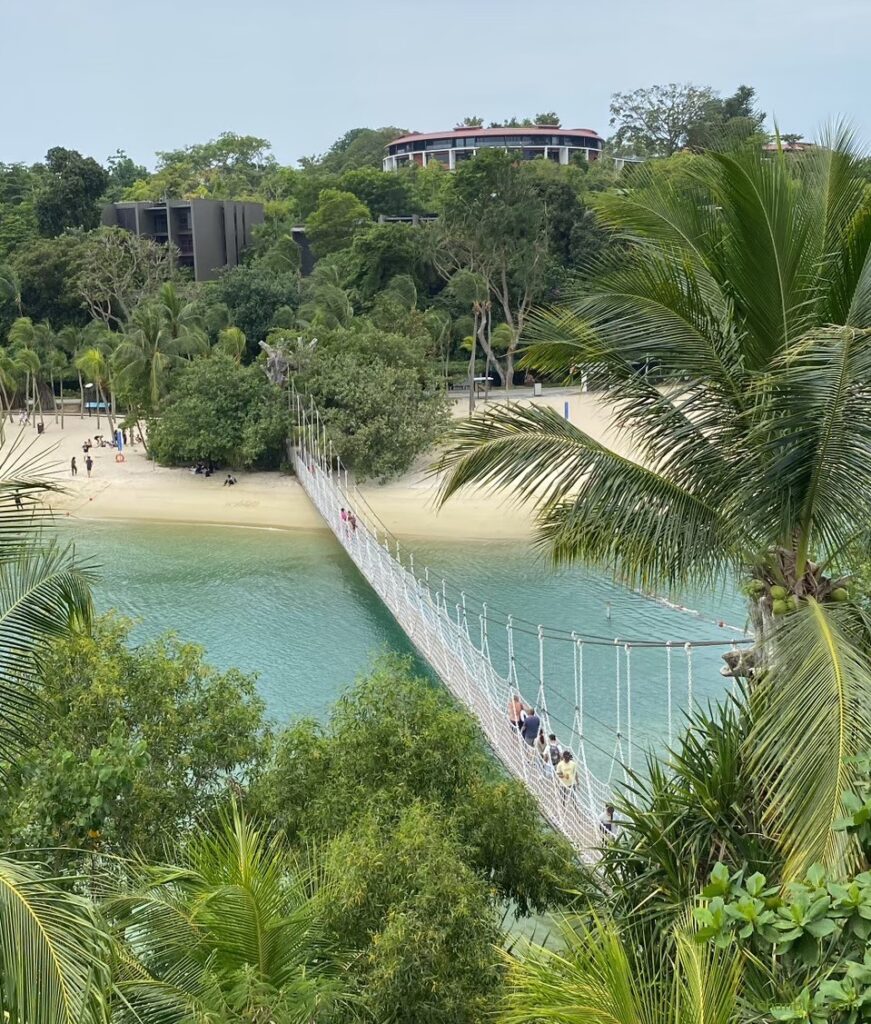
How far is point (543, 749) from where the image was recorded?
24.5ft

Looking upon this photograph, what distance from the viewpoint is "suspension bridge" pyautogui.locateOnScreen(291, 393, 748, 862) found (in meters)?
6.82

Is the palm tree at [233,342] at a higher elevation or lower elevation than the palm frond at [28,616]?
higher

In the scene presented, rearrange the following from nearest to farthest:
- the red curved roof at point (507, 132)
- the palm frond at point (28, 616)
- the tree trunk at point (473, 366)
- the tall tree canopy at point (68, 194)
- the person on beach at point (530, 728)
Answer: the palm frond at point (28, 616), the person on beach at point (530, 728), the tree trunk at point (473, 366), the tall tree canopy at point (68, 194), the red curved roof at point (507, 132)

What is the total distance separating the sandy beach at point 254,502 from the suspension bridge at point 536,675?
84 centimetres

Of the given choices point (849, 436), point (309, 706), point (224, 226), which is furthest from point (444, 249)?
point (849, 436)

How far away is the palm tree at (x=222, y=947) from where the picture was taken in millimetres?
2691

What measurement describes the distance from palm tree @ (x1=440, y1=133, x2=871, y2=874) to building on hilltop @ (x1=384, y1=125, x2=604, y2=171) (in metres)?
51.1

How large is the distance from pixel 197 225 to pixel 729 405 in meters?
32.0

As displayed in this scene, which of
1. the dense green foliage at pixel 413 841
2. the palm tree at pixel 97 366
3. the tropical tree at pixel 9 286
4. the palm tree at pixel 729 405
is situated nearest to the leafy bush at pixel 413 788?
the dense green foliage at pixel 413 841

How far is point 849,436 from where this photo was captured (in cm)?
312

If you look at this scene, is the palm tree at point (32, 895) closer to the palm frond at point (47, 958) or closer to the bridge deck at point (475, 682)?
the palm frond at point (47, 958)

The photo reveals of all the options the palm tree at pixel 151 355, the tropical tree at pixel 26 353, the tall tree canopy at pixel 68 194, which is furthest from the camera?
the tall tree canopy at pixel 68 194

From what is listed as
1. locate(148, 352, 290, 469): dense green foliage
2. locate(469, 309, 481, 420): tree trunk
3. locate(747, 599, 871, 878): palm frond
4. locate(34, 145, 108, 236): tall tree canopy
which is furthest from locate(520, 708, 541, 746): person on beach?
locate(34, 145, 108, 236): tall tree canopy

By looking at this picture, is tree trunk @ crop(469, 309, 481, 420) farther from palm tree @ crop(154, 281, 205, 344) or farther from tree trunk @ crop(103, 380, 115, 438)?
tree trunk @ crop(103, 380, 115, 438)
